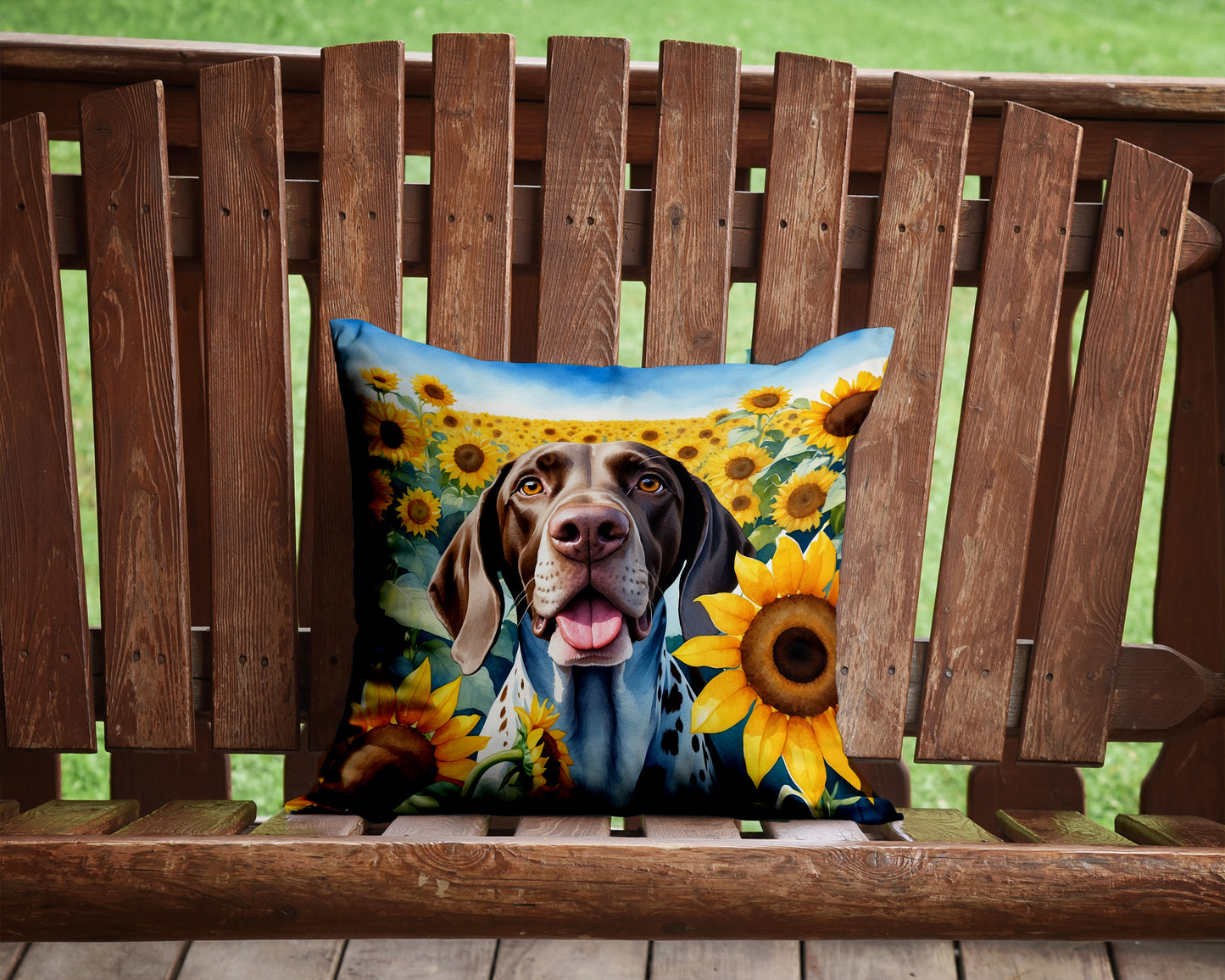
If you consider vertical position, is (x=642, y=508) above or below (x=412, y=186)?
below

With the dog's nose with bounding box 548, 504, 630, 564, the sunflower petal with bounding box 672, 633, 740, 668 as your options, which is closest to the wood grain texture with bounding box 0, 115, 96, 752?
the dog's nose with bounding box 548, 504, 630, 564

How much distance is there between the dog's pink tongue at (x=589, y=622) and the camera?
91cm

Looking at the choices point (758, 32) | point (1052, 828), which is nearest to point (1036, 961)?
point (1052, 828)

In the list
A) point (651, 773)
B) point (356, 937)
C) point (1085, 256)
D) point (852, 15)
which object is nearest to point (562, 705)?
point (651, 773)

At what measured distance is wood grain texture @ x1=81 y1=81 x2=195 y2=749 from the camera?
1.12 meters

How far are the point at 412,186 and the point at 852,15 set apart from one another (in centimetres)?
311

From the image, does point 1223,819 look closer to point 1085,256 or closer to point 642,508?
point 1085,256

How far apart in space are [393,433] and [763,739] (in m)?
0.45

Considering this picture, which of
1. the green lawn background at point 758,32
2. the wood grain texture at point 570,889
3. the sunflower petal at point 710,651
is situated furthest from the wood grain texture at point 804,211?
the green lawn background at point 758,32

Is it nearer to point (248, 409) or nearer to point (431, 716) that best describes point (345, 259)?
point (248, 409)

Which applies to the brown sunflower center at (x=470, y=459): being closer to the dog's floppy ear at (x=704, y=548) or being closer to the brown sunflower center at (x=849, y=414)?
the dog's floppy ear at (x=704, y=548)

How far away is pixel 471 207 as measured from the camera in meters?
1.13

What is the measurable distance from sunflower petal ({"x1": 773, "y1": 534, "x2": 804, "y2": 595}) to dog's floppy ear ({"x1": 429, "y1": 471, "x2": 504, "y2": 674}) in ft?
0.85

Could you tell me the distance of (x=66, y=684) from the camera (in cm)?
115
